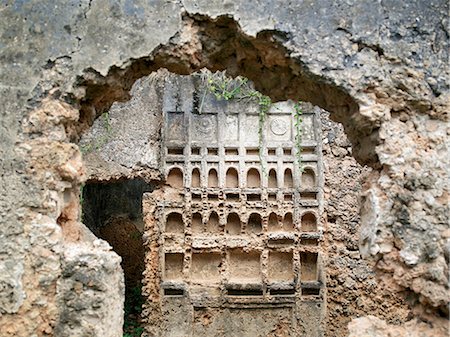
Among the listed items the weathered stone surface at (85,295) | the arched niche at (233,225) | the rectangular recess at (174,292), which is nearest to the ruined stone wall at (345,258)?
the arched niche at (233,225)

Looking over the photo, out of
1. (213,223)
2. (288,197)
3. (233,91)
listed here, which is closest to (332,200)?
(288,197)

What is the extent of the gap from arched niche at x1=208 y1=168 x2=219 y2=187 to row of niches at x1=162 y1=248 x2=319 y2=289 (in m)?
0.81

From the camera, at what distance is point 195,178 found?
6938mm

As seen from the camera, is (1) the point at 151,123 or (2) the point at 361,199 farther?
(1) the point at 151,123

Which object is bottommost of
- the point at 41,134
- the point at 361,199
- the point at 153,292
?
the point at 153,292

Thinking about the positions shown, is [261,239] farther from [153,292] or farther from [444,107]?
[444,107]

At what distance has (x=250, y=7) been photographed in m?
3.28

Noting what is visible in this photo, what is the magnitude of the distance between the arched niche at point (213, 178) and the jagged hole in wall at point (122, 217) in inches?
82.2

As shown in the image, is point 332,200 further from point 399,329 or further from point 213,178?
point 399,329

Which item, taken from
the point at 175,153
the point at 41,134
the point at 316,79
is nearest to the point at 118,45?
the point at 41,134

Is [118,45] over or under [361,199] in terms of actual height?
over

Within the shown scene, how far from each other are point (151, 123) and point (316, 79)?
4155 mm

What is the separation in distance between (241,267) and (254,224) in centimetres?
54

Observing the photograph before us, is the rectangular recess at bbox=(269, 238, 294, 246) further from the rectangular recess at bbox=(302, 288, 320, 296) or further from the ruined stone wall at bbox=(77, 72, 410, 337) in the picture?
the rectangular recess at bbox=(302, 288, 320, 296)
